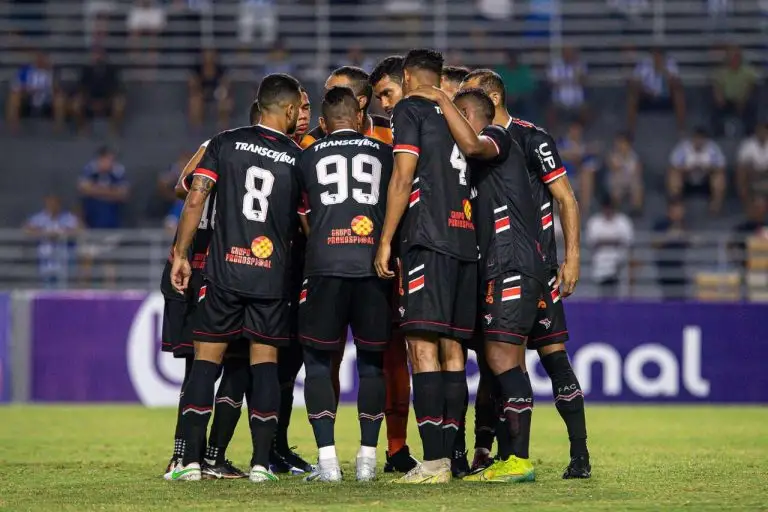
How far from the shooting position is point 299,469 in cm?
945

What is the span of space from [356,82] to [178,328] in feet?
6.81

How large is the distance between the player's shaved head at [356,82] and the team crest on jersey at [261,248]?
127 centimetres

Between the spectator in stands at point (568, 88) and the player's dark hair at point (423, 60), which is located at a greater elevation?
the spectator in stands at point (568, 88)

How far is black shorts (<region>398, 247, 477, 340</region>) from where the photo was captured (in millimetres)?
8273

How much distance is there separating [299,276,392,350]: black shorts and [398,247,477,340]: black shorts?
0.18 metres

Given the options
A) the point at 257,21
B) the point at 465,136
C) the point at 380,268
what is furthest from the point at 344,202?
the point at 257,21

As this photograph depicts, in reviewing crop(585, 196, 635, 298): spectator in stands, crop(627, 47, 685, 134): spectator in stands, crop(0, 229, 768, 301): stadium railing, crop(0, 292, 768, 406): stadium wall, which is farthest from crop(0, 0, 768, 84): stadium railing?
crop(0, 292, 768, 406): stadium wall

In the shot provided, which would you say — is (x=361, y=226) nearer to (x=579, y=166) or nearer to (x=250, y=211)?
(x=250, y=211)

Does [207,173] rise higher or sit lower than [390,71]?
lower

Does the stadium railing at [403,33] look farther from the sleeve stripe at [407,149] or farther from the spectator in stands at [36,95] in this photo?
the sleeve stripe at [407,149]

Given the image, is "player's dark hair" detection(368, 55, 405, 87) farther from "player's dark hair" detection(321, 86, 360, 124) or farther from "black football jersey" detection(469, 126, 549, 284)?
"black football jersey" detection(469, 126, 549, 284)

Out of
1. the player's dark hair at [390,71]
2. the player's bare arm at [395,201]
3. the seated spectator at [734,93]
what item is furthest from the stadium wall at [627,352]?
the player's bare arm at [395,201]

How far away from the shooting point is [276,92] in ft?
28.9

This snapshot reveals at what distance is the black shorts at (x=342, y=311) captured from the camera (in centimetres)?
850
